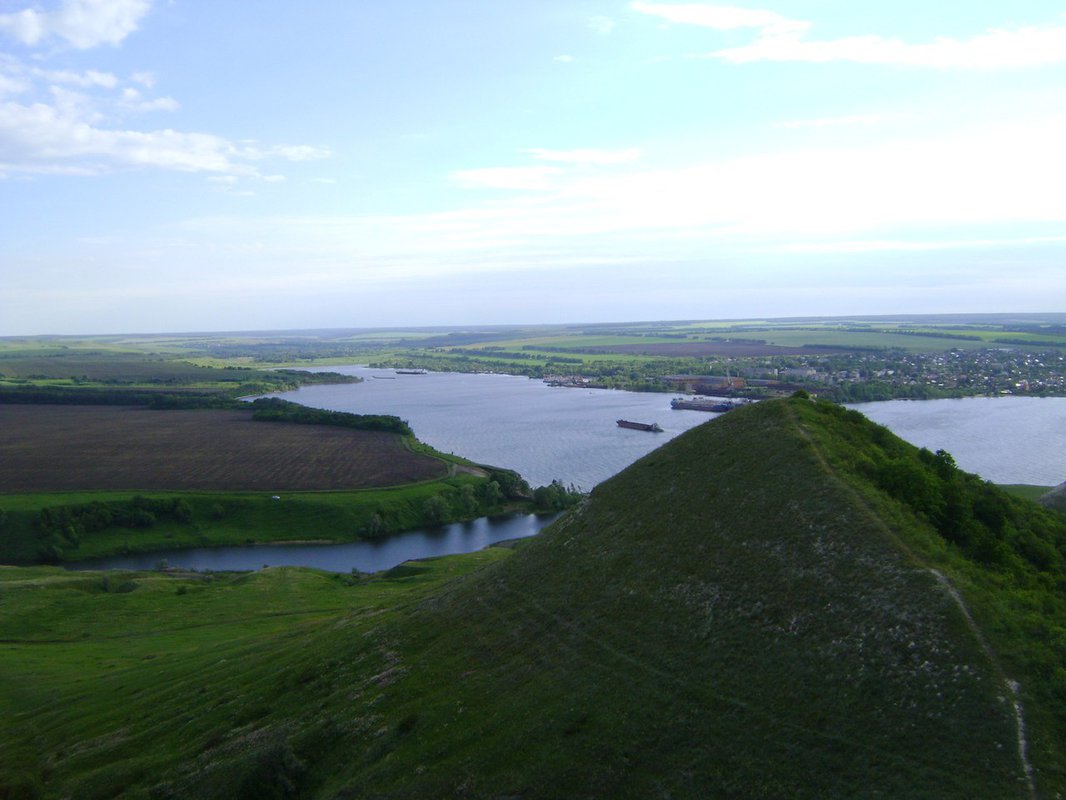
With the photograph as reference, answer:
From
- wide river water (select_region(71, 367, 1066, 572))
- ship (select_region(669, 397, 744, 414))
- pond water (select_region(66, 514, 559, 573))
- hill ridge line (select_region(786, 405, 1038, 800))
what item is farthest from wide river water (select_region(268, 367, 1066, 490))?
hill ridge line (select_region(786, 405, 1038, 800))

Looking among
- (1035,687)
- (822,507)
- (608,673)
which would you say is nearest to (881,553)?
(822,507)

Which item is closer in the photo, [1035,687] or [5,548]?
[1035,687]

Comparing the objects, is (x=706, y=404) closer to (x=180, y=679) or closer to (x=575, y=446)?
(x=575, y=446)

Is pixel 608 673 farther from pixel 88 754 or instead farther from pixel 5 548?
pixel 5 548

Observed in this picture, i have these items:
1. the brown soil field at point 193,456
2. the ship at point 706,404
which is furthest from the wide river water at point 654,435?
the brown soil field at point 193,456

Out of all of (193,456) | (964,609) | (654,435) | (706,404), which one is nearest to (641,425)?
(654,435)

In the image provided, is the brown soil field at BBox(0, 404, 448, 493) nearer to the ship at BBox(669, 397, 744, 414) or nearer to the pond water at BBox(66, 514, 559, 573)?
the pond water at BBox(66, 514, 559, 573)

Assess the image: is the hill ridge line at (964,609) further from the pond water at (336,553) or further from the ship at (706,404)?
the ship at (706,404)
